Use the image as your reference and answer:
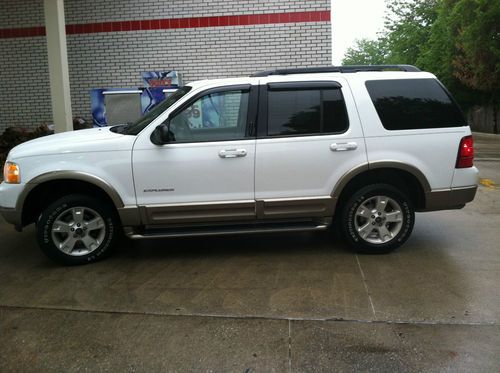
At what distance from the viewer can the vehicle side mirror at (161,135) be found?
5098mm

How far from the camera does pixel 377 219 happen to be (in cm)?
551

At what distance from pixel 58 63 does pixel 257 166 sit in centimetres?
620

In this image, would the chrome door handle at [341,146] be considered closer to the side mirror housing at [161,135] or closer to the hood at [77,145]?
the side mirror housing at [161,135]

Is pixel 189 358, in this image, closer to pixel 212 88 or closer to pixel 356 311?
pixel 356 311

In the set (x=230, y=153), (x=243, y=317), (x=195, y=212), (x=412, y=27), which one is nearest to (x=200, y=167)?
(x=230, y=153)

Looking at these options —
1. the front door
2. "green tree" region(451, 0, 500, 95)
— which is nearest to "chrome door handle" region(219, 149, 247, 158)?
the front door

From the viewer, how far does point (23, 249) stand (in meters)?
6.11

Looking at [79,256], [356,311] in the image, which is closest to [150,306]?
[79,256]

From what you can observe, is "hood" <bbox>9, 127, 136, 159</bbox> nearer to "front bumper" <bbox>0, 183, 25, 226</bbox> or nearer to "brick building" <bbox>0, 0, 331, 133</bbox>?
"front bumper" <bbox>0, 183, 25, 226</bbox>

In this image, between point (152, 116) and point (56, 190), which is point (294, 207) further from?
point (56, 190)

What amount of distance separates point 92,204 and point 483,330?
3.69m

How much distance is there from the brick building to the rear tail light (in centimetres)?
541

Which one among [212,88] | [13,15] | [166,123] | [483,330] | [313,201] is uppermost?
[13,15]

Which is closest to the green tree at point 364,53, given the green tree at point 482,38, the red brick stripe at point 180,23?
the green tree at point 482,38
